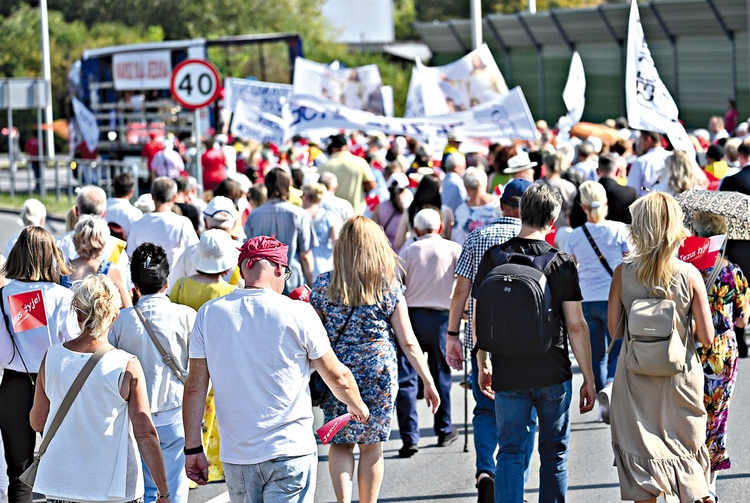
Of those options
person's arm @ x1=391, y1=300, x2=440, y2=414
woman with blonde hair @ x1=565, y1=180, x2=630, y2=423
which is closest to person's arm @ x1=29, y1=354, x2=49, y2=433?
person's arm @ x1=391, y1=300, x2=440, y2=414

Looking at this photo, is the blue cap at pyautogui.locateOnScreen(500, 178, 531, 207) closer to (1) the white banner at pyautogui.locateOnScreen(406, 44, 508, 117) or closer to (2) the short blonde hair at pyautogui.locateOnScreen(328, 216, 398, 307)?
(2) the short blonde hair at pyautogui.locateOnScreen(328, 216, 398, 307)

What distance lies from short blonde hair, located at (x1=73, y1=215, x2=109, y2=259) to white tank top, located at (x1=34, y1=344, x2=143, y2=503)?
244 centimetres

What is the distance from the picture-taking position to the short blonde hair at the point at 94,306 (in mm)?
4992

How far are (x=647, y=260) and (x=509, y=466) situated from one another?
125 centimetres

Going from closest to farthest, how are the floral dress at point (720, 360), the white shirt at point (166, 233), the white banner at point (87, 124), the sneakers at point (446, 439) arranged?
the floral dress at point (720, 360) → the sneakers at point (446, 439) → the white shirt at point (166, 233) → the white banner at point (87, 124)

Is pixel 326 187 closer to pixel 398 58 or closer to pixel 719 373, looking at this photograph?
pixel 719 373

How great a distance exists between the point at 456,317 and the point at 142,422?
232cm

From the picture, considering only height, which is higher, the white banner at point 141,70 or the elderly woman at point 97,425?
the white banner at point 141,70

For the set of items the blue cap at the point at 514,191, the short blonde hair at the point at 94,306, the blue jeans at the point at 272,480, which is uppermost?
the blue cap at the point at 514,191

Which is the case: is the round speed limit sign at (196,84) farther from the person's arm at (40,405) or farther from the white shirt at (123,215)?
the person's arm at (40,405)

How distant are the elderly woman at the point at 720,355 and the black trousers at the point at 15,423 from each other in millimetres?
3475

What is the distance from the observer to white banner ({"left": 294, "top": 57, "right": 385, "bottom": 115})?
18.2 metres

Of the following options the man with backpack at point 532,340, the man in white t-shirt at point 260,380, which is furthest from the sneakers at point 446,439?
the man in white t-shirt at point 260,380

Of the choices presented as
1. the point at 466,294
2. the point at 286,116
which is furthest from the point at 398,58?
the point at 466,294
